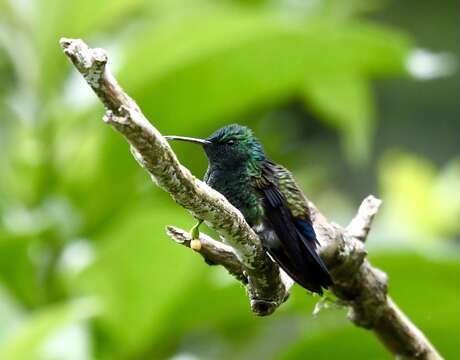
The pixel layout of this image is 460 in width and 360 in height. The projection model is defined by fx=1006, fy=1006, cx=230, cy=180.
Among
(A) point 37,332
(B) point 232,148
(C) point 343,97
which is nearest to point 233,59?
(C) point 343,97

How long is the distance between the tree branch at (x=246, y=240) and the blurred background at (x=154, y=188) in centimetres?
55

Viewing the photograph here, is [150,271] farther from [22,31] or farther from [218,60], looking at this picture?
[22,31]

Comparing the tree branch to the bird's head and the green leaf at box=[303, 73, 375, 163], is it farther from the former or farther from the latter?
the green leaf at box=[303, 73, 375, 163]

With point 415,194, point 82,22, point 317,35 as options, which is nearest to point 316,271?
point 317,35

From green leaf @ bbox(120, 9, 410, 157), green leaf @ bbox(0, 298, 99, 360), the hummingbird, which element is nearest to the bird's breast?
the hummingbird

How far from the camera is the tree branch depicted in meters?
0.65

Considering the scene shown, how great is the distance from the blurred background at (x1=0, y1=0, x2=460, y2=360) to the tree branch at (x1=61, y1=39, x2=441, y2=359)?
21.7 inches

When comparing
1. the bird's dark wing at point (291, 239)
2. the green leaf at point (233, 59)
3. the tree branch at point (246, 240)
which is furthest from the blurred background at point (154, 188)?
the bird's dark wing at point (291, 239)

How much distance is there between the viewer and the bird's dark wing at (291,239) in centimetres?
87

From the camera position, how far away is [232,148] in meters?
0.87

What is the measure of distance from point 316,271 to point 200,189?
189mm

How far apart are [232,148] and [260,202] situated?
0.05m

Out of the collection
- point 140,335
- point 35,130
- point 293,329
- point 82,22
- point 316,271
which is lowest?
→ point 316,271

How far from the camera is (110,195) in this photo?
2.03m
